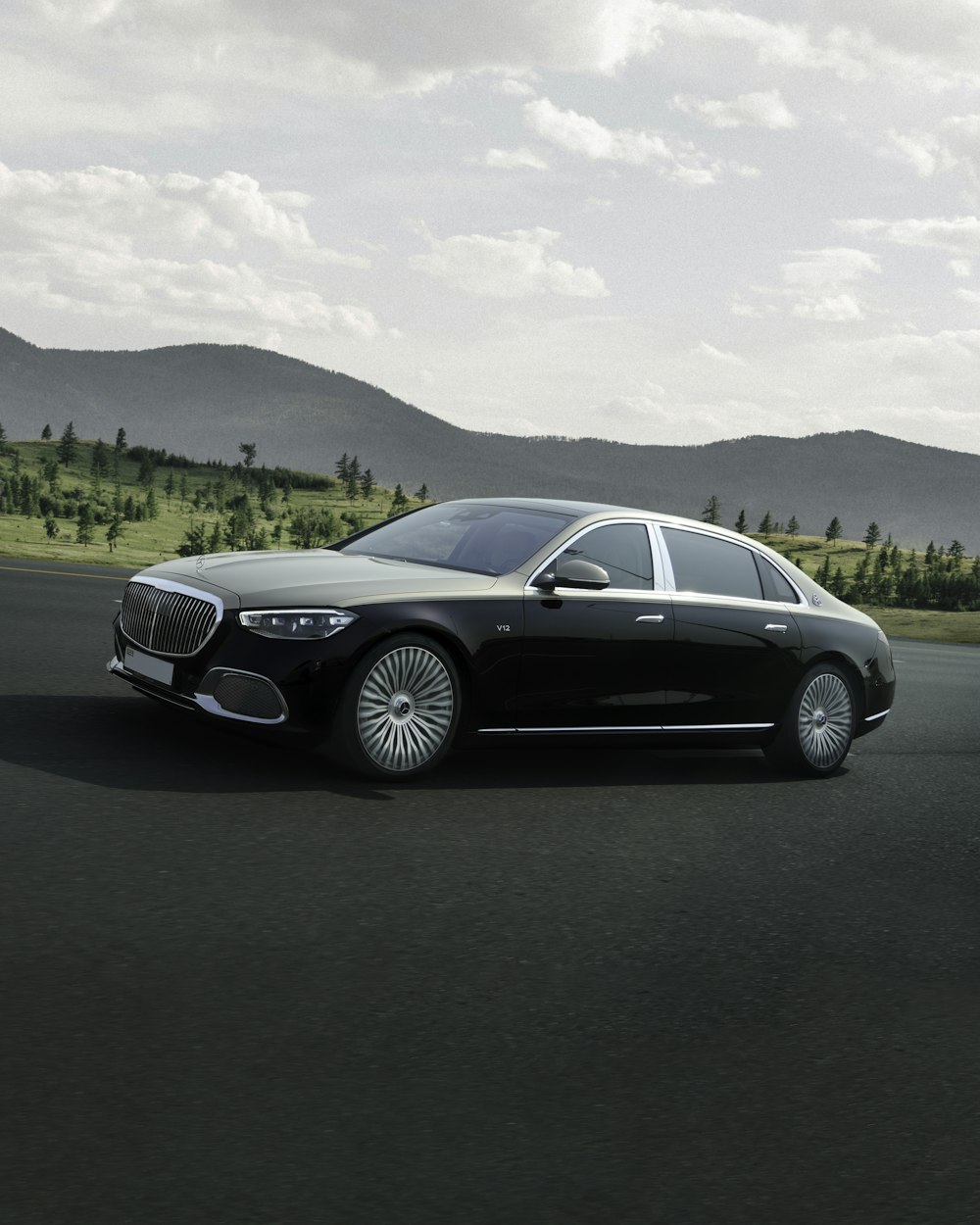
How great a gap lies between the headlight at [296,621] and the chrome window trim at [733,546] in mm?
2352

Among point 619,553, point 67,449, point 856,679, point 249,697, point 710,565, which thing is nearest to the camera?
point 249,697

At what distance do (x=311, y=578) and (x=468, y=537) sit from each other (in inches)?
54.9

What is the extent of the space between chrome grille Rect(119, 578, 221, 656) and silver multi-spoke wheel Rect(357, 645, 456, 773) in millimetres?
916

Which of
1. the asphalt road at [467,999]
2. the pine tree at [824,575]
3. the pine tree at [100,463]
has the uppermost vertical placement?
the pine tree at [100,463]

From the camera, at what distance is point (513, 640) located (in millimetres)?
8734

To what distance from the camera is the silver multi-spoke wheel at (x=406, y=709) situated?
8258 millimetres

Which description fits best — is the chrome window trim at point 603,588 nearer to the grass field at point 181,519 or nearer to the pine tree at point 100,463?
the grass field at point 181,519

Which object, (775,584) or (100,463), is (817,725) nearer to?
(775,584)

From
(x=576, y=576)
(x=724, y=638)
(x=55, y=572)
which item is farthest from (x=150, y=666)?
(x=55, y=572)

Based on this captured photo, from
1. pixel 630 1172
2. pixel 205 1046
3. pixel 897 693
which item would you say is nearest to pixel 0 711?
pixel 205 1046

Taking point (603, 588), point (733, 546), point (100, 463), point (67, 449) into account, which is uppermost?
point (67, 449)

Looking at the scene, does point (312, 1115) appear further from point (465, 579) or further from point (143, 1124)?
point (465, 579)

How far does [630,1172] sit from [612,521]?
6258mm

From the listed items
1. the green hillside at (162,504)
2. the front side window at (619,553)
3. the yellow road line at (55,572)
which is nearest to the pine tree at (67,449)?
the green hillside at (162,504)
